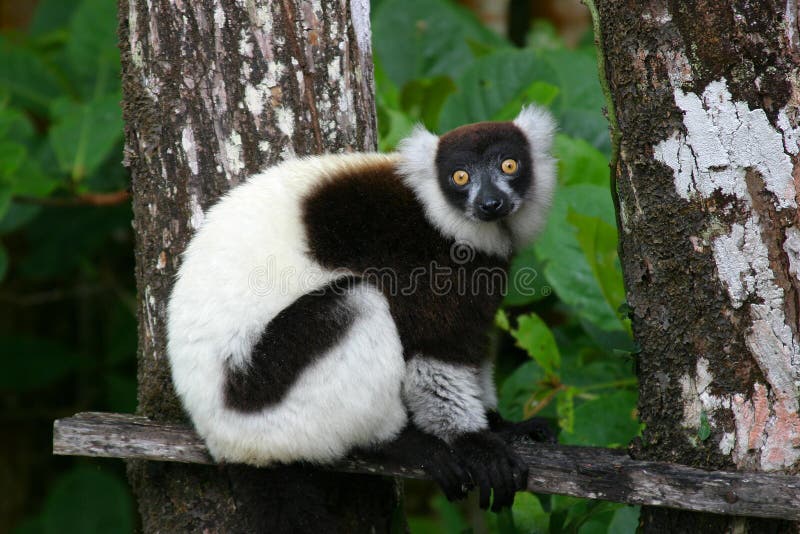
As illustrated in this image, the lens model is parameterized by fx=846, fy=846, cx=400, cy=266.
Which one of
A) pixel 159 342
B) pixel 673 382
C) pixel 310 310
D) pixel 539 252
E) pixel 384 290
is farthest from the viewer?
pixel 539 252

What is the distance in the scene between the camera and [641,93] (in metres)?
2.90

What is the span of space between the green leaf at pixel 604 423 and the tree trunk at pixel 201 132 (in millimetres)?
1111

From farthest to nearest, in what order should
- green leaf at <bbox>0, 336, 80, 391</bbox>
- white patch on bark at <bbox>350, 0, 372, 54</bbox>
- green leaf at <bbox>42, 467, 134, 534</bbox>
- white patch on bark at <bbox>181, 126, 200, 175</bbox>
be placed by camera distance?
green leaf at <bbox>0, 336, 80, 391</bbox> < green leaf at <bbox>42, 467, 134, 534</bbox> < white patch on bark at <bbox>350, 0, 372, 54</bbox> < white patch on bark at <bbox>181, 126, 200, 175</bbox>

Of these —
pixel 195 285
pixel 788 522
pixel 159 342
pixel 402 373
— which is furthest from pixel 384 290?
pixel 788 522

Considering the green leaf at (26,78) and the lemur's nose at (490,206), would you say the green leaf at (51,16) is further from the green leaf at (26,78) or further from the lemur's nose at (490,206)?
the lemur's nose at (490,206)

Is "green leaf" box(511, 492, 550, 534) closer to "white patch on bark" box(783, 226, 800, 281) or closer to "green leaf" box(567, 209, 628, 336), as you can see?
"green leaf" box(567, 209, 628, 336)

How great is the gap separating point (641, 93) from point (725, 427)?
1.17 metres

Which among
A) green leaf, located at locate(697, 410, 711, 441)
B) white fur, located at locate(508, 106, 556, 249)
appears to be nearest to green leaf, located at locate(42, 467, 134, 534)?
white fur, located at locate(508, 106, 556, 249)

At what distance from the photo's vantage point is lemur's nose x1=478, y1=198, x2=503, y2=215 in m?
3.66

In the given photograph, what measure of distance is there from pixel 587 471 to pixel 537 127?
5.86 ft

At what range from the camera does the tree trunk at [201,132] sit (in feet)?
12.0

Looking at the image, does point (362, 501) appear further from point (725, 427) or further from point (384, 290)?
point (725, 427)

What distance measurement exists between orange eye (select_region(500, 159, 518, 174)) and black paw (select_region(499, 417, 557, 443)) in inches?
47.2

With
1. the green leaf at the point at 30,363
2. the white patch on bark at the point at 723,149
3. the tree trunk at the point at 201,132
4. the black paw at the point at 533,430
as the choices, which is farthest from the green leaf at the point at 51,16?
the white patch on bark at the point at 723,149
